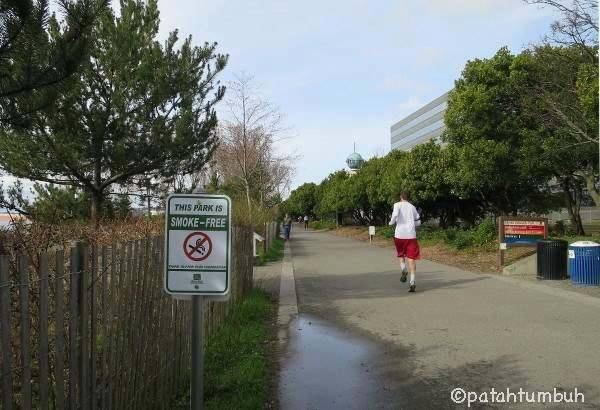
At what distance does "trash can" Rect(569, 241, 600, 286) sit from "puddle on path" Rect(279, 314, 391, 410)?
19.2 ft

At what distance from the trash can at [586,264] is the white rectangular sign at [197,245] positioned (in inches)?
391

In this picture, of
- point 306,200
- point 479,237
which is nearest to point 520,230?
point 479,237

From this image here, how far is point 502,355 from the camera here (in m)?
6.57

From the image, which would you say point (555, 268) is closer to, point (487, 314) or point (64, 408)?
point (487, 314)

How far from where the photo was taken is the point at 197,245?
11.4 ft

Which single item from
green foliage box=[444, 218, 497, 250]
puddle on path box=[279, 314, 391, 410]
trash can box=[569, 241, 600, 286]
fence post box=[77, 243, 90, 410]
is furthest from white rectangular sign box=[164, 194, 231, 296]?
green foliage box=[444, 218, 497, 250]

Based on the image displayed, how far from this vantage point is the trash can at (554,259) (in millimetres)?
12539

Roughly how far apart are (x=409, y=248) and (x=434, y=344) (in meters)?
4.47

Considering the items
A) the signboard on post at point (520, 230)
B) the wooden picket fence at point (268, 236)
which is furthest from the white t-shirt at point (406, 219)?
the wooden picket fence at point (268, 236)

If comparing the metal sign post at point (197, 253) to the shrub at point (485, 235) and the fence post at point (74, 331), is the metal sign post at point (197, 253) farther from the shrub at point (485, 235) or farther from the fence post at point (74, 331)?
the shrub at point (485, 235)

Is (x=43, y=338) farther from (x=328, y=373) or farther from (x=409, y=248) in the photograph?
(x=409, y=248)

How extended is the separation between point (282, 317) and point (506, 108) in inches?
532

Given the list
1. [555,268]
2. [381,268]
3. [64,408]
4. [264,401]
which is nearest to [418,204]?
[381,268]

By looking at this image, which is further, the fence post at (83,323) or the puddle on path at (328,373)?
the puddle on path at (328,373)
